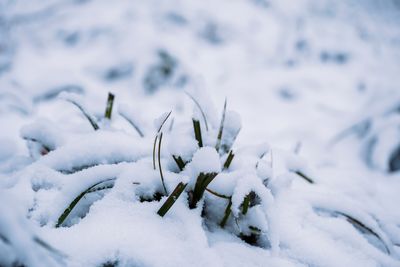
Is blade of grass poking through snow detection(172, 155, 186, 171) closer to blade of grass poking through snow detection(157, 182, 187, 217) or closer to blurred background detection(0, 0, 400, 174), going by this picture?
blade of grass poking through snow detection(157, 182, 187, 217)

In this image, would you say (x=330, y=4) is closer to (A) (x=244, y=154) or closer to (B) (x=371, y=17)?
(B) (x=371, y=17)

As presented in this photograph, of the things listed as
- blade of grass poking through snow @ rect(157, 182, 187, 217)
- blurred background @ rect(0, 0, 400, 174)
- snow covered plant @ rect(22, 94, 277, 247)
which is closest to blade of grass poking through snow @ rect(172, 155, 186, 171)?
snow covered plant @ rect(22, 94, 277, 247)

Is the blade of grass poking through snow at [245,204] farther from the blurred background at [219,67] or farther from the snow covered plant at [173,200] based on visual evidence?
the blurred background at [219,67]

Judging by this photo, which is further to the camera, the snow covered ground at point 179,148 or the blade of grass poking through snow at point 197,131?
the blade of grass poking through snow at point 197,131

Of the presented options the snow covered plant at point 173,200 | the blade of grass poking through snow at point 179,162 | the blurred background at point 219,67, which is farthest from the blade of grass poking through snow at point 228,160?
the blurred background at point 219,67

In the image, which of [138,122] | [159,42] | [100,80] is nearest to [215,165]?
[138,122]

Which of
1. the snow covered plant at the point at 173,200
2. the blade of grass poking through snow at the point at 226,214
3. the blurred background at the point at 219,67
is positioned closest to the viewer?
the snow covered plant at the point at 173,200

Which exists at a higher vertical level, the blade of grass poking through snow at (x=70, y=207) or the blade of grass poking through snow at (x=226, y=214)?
the blade of grass poking through snow at (x=226, y=214)
